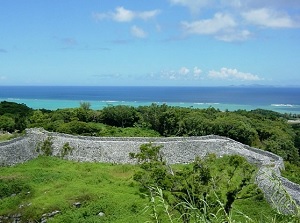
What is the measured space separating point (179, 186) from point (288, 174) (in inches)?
469

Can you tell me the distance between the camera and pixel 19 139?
122 feet

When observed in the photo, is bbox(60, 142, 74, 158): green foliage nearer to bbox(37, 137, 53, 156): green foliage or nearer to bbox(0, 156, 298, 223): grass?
bbox(37, 137, 53, 156): green foliage

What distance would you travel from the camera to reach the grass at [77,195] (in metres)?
25.4

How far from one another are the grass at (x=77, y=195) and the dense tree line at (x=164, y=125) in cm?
1379

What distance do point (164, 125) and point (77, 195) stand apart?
84.4ft

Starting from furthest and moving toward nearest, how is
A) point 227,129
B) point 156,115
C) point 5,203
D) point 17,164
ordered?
point 156,115, point 227,129, point 17,164, point 5,203

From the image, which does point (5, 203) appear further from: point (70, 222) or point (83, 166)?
point (83, 166)

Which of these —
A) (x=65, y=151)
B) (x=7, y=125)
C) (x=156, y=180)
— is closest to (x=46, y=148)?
(x=65, y=151)

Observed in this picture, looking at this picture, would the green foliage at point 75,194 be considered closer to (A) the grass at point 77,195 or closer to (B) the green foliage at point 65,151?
(A) the grass at point 77,195

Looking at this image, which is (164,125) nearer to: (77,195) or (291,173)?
(291,173)

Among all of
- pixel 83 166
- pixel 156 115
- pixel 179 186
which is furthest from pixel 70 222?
pixel 156 115

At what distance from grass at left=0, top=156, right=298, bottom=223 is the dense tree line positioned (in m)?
13.8

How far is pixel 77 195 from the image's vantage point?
28016 millimetres

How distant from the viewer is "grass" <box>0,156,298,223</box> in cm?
2541
